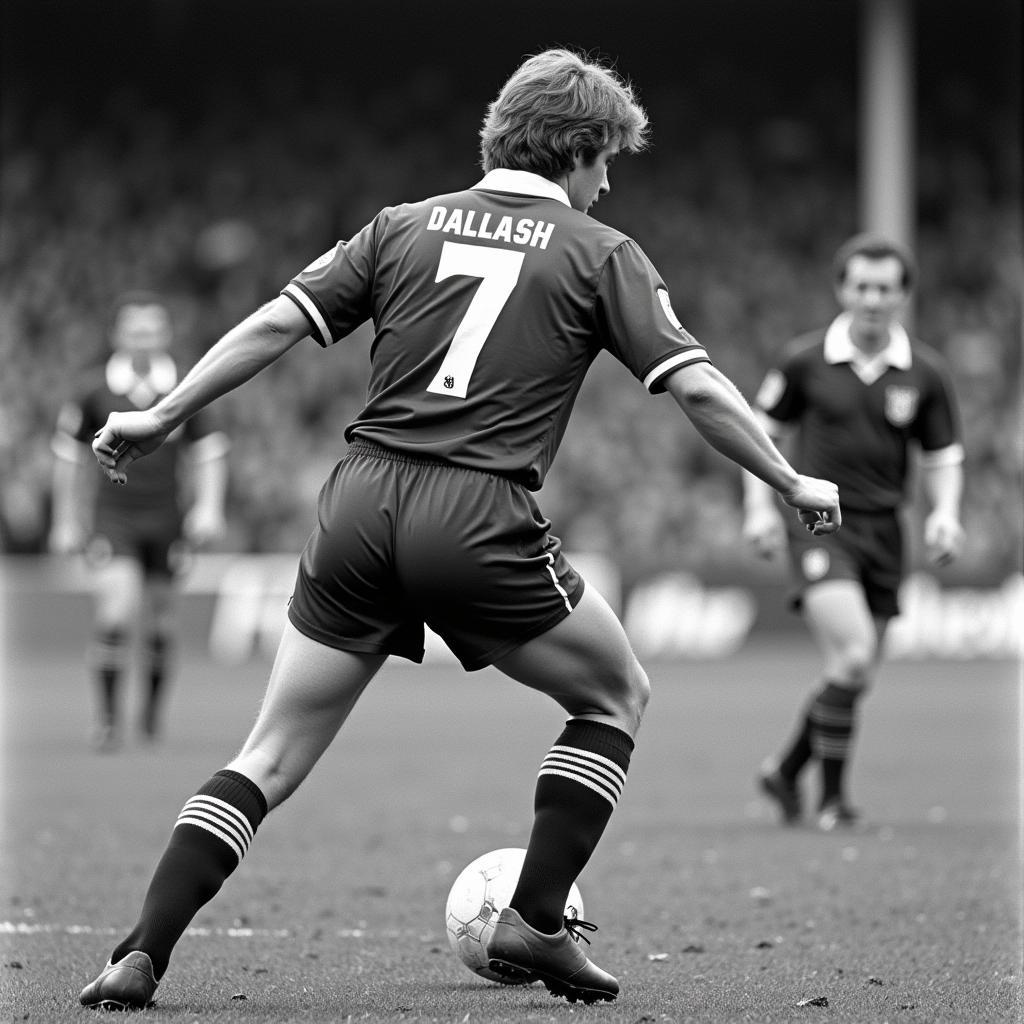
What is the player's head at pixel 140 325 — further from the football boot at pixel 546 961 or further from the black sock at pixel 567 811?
the football boot at pixel 546 961

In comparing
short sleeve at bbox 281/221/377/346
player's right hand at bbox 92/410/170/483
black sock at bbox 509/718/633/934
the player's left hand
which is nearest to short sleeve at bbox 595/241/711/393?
short sleeve at bbox 281/221/377/346

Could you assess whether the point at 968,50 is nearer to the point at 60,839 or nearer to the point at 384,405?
the point at 60,839

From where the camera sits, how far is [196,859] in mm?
4148

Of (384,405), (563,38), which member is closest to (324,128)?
(563,38)

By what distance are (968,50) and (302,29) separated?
9.61m

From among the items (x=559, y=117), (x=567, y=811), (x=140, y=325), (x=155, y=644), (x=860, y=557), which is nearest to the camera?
(x=559, y=117)

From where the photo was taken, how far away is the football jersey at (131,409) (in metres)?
10.9

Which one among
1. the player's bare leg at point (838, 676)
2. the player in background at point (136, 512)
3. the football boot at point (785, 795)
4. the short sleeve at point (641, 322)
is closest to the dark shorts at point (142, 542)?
the player in background at point (136, 512)

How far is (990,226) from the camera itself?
2617cm

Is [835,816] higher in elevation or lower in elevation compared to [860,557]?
lower

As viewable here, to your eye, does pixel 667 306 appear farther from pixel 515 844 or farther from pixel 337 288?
pixel 515 844

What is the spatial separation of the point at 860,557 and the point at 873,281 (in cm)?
111

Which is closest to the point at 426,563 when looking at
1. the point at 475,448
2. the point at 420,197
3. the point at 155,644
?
the point at 475,448

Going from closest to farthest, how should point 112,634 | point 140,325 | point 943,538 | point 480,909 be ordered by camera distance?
point 480,909, point 943,538, point 140,325, point 112,634
